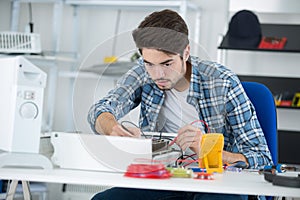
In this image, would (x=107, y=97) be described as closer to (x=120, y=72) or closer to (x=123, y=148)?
(x=120, y=72)

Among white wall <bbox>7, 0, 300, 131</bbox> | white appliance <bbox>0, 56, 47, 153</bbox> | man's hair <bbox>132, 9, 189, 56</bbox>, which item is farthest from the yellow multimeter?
white wall <bbox>7, 0, 300, 131</bbox>

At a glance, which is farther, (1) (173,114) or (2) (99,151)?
(1) (173,114)

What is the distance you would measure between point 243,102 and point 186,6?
1.54 meters

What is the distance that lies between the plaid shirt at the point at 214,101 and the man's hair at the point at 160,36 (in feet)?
0.60

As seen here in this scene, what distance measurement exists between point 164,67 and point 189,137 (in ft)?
0.63

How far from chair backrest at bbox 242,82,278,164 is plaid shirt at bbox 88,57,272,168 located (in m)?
0.15

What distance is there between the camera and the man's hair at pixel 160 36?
1371mm

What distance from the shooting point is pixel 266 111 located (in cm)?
189

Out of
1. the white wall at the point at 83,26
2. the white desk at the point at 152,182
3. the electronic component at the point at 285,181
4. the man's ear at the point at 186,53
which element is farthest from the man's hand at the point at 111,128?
the white wall at the point at 83,26

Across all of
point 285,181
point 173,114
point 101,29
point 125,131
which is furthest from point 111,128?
point 101,29

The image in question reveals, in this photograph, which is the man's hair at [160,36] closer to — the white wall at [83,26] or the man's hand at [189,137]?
the man's hand at [189,137]

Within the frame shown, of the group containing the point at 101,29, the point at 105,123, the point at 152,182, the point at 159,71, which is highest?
the point at 101,29

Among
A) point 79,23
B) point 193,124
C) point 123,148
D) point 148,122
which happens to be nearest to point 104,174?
point 123,148

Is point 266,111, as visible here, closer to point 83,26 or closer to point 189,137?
point 189,137
